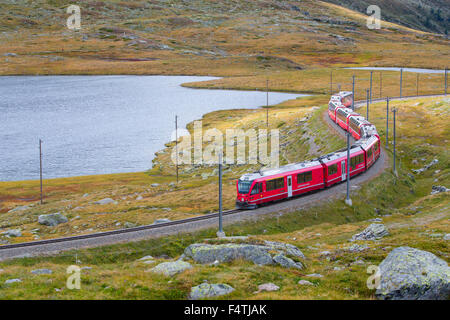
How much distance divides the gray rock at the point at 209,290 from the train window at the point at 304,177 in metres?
29.6

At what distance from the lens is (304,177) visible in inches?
2074

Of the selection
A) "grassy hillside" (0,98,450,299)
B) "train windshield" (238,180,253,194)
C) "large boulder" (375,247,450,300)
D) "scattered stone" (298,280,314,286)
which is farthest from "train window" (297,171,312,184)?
"large boulder" (375,247,450,300)

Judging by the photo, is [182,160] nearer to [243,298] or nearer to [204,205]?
[204,205]

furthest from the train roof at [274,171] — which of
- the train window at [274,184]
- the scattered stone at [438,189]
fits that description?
the scattered stone at [438,189]

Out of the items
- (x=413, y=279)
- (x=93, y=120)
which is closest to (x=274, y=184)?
(x=413, y=279)

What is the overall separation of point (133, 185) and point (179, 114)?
2575 inches

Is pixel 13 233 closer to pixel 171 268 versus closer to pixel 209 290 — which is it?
pixel 171 268

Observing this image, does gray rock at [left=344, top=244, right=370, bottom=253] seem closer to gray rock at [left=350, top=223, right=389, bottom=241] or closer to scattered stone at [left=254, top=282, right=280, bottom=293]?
gray rock at [left=350, top=223, right=389, bottom=241]

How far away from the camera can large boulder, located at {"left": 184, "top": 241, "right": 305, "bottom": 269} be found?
28.7 meters

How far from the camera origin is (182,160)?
100312mm

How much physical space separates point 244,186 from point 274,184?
3423mm

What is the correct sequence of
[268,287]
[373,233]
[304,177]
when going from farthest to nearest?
[304,177], [373,233], [268,287]

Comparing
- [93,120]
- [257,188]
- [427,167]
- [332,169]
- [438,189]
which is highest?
[332,169]

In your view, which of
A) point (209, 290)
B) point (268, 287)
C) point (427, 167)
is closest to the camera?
→ point (209, 290)
